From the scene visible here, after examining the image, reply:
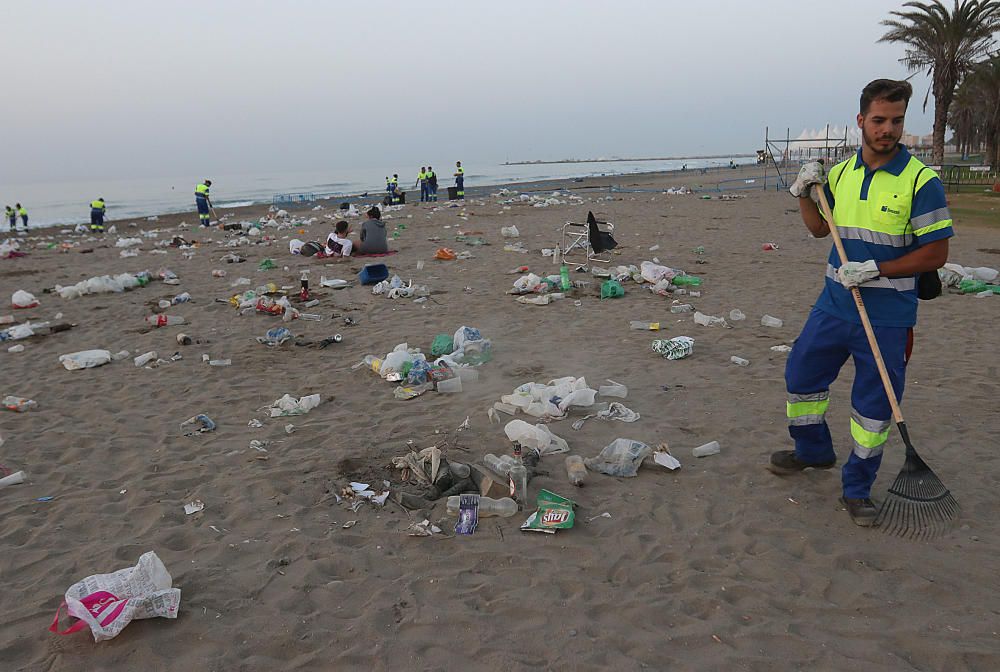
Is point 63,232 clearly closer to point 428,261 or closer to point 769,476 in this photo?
point 428,261

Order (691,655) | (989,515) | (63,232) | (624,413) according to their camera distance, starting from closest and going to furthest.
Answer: (691,655) < (989,515) < (624,413) < (63,232)

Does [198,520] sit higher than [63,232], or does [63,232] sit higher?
[63,232]

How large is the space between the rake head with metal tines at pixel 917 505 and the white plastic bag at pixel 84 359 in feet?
20.0

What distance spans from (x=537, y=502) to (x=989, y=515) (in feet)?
6.65

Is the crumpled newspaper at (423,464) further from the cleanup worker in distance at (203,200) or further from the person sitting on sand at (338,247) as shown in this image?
the cleanup worker in distance at (203,200)

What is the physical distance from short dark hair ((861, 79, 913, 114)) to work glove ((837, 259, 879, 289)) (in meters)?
0.66

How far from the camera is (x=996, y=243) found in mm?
9750

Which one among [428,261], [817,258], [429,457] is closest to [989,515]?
[429,457]

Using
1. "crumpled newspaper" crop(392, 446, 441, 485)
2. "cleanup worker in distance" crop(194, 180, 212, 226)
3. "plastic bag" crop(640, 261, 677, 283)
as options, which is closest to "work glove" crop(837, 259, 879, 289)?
"crumpled newspaper" crop(392, 446, 441, 485)

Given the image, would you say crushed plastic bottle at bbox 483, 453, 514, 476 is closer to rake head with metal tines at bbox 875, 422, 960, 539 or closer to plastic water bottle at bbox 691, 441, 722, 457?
plastic water bottle at bbox 691, 441, 722, 457

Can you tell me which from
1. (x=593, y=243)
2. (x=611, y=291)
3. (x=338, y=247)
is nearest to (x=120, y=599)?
(x=611, y=291)

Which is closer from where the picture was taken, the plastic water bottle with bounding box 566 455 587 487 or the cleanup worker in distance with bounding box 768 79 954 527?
the cleanup worker in distance with bounding box 768 79 954 527

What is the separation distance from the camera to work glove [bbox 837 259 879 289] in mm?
2459

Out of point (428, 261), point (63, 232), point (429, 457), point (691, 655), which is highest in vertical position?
point (63, 232)
